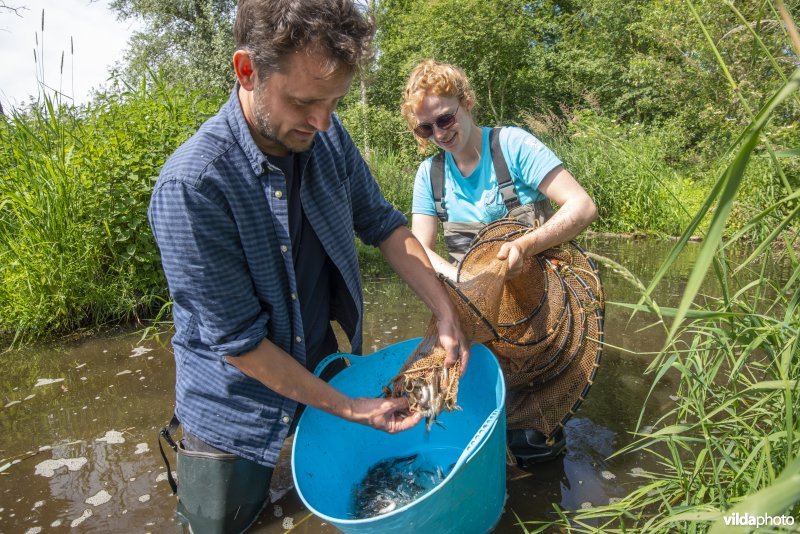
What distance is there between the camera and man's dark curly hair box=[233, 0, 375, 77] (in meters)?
1.56

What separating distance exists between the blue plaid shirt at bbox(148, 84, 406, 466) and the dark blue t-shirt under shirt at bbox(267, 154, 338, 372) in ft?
0.20

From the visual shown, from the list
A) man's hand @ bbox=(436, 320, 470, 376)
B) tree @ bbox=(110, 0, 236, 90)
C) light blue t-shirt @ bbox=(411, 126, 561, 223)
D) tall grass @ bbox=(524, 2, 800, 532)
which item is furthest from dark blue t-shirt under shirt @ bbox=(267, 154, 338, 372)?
tree @ bbox=(110, 0, 236, 90)

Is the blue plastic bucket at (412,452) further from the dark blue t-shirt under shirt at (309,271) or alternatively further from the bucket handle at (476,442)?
the dark blue t-shirt under shirt at (309,271)

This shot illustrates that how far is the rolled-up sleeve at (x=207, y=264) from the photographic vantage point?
1713 mm

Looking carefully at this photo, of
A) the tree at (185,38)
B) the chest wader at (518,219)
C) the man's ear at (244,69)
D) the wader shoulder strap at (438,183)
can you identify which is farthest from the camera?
the tree at (185,38)

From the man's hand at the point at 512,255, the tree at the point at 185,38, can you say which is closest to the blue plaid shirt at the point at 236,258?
the man's hand at the point at 512,255

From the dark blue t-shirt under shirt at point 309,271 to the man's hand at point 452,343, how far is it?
533 mm

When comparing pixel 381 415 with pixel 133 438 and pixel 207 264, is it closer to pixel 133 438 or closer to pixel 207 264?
pixel 207 264

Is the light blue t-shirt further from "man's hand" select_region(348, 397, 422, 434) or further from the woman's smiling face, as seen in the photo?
"man's hand" select_region(348, 397, 422, 434)

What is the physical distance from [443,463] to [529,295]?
0.89 m

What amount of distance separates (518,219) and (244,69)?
1.40 metres

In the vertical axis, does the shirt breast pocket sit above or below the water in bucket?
above

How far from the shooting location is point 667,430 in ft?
5.18

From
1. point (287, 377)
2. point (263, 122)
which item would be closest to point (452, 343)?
point (287, 377)
